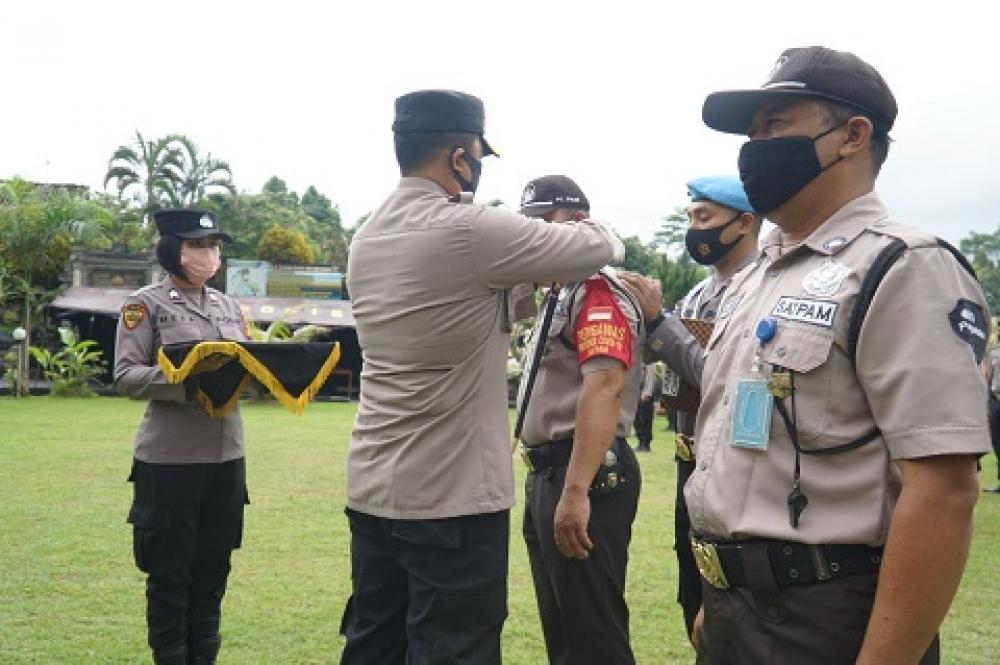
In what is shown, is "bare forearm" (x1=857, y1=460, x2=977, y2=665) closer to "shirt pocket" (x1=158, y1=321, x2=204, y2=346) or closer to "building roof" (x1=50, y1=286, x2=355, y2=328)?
"shirt pocket" (x1=158, y1=321, x2=204, y2=346)

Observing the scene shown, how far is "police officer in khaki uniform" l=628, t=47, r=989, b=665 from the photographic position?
1.71 m

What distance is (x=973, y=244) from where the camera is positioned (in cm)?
6097

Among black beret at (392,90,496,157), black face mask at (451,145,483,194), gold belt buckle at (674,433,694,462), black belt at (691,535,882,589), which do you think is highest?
black beret at (392,90,496,157)

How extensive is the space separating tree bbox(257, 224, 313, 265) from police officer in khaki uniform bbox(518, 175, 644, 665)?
31.9 m

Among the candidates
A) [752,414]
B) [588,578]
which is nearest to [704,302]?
[588,578]

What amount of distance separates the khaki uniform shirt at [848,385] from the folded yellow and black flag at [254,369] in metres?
2.41

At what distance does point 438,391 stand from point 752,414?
1.05 meters

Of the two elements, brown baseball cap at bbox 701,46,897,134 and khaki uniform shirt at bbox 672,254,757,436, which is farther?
khaki uniform shirt at bbox 672,254,757,436

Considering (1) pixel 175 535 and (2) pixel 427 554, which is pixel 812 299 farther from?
(1) pixel 175 535

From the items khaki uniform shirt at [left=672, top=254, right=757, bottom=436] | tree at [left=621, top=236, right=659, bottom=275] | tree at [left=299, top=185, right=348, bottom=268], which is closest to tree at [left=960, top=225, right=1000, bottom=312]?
tree at [left=621, top=236, right=659, bottom=275]

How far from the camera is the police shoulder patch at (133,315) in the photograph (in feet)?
14.4

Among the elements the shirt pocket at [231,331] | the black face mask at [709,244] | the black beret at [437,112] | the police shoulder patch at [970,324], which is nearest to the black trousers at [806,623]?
the police shoulder patch at [970,324]

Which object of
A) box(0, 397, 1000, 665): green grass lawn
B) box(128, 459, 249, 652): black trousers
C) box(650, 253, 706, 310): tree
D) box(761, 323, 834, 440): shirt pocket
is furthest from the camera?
box(650, 253, 706, 310): tree

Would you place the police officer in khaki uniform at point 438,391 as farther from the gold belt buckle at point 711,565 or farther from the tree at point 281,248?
the tree at point 281,248
